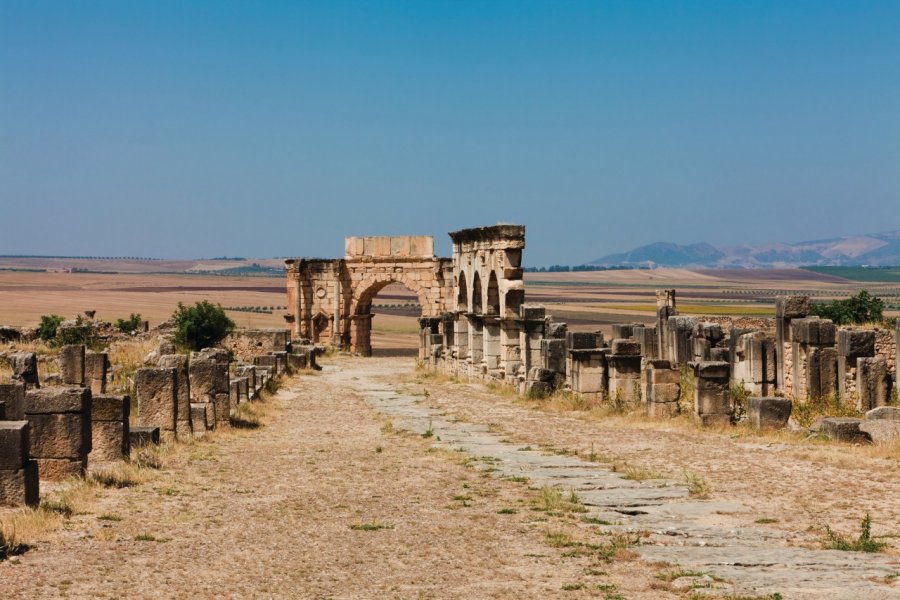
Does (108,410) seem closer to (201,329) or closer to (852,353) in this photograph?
(852,353)

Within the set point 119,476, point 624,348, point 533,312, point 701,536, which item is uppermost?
point 533,312

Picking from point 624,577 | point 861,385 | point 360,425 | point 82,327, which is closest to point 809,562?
point 624,577

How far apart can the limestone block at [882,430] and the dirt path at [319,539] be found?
497 cm

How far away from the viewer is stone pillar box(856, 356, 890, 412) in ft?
58.7

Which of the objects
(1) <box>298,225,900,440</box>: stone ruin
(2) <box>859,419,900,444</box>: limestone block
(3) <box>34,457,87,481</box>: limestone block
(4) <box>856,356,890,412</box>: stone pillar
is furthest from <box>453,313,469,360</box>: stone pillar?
(3) <box>34,457,87,481</box>: limestone block

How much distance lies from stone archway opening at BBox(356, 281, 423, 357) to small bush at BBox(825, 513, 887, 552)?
2827 cm

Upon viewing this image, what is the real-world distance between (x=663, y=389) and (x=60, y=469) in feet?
31.1

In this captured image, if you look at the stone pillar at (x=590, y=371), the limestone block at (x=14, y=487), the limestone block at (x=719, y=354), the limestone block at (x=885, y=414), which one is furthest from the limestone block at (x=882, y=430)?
the limestone block at (x=14, y=487)

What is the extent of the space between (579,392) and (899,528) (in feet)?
37.2

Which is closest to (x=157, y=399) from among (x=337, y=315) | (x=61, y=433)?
(x=61, y=433)

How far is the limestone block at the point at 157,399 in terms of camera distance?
16047mm

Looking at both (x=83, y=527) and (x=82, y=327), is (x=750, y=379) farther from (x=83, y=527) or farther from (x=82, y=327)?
(x=82, y=327)

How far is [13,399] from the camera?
14648mm

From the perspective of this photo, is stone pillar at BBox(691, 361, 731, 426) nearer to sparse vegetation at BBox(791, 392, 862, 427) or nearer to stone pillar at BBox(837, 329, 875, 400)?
sparse vegetation at BBox(791, 392, 862, 427)
